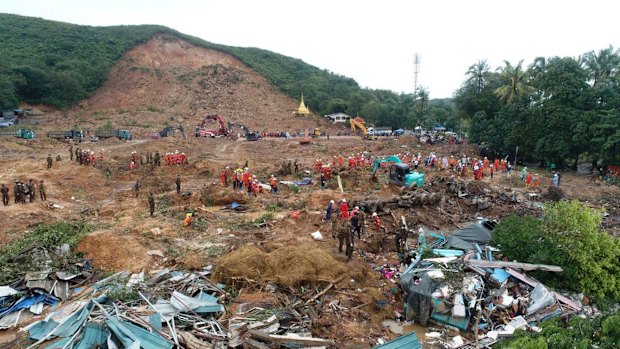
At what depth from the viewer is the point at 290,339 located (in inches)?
300

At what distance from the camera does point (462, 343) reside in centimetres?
854

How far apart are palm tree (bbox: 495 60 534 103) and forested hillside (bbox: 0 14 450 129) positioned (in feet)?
54.8

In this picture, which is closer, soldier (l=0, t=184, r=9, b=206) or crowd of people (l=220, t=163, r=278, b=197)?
soldier (l=0, t=184, r=9, b=206)

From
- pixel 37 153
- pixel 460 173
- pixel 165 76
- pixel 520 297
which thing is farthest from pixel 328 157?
pixel 165 76

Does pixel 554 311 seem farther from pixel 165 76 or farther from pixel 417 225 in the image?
pixel 165 76

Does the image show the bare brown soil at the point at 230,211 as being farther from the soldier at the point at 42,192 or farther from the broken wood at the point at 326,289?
the soldier at the point at 42,192

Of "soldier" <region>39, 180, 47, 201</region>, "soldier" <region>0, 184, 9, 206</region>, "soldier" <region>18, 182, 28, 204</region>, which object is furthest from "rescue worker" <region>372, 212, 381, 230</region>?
"soldier" <region>0, 184, 9, 206</region>

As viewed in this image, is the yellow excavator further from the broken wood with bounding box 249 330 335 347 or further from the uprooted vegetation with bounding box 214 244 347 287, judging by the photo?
the broken wood with bounding box 249 330 335 347

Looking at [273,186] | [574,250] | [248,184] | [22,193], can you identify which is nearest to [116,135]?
[22,193]

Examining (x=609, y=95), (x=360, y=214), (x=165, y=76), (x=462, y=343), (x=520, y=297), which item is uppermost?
(x=165, y=76)

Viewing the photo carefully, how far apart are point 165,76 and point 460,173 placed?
182 ft

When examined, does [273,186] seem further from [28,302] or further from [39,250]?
[28,302]

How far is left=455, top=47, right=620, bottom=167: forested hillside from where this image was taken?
25.8m

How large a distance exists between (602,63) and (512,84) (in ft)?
20.1
